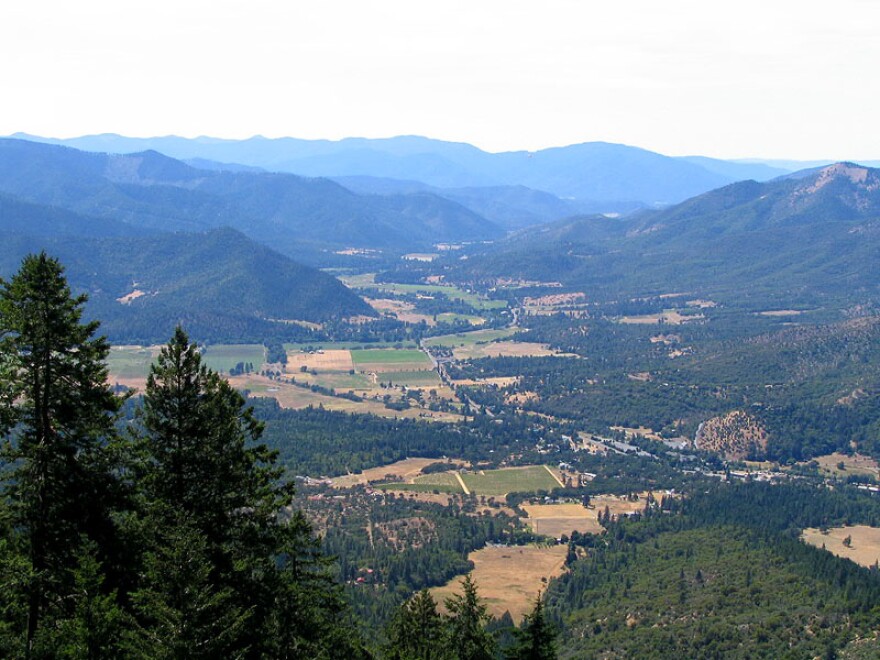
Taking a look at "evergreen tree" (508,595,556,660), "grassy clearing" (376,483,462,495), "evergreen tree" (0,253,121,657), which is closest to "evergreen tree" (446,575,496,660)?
"evergreen tree" (508,595,556,660)

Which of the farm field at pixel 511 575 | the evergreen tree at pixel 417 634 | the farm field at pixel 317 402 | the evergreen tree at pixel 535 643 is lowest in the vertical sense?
the farm field at pixel 511 575

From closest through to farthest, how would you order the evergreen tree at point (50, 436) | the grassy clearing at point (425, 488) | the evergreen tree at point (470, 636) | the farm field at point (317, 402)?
1. the evergreen tree at point (50, 436)
2. the evergreen tree at point (470, 636)
3. the grassy clearing at point (425, 488)
4. the farm field at point (317, 402)

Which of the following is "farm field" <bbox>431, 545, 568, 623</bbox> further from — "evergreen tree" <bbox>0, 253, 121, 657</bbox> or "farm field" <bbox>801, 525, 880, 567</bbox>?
"evergreen tree" <bbox>0, 253, 121, 657</bbox>

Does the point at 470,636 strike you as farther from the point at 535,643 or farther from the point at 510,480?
the point at 510,480

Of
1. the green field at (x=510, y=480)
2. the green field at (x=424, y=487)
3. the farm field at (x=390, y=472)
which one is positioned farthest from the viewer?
the farm field at (x=390, y=472)

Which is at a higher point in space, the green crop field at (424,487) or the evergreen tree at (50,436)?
the evergreen tree at (50,436)

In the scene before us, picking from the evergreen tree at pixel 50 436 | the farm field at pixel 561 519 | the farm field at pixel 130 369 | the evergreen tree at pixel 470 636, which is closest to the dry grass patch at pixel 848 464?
the farm field at pixel 561 519

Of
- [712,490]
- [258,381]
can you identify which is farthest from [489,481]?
[258,381]

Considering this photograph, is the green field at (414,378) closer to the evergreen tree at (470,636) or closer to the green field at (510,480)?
the green field at (510,480)

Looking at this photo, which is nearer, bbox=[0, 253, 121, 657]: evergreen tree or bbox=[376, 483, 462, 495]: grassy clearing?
bbox=[0, 253, 121, 657]: evergreen tree
